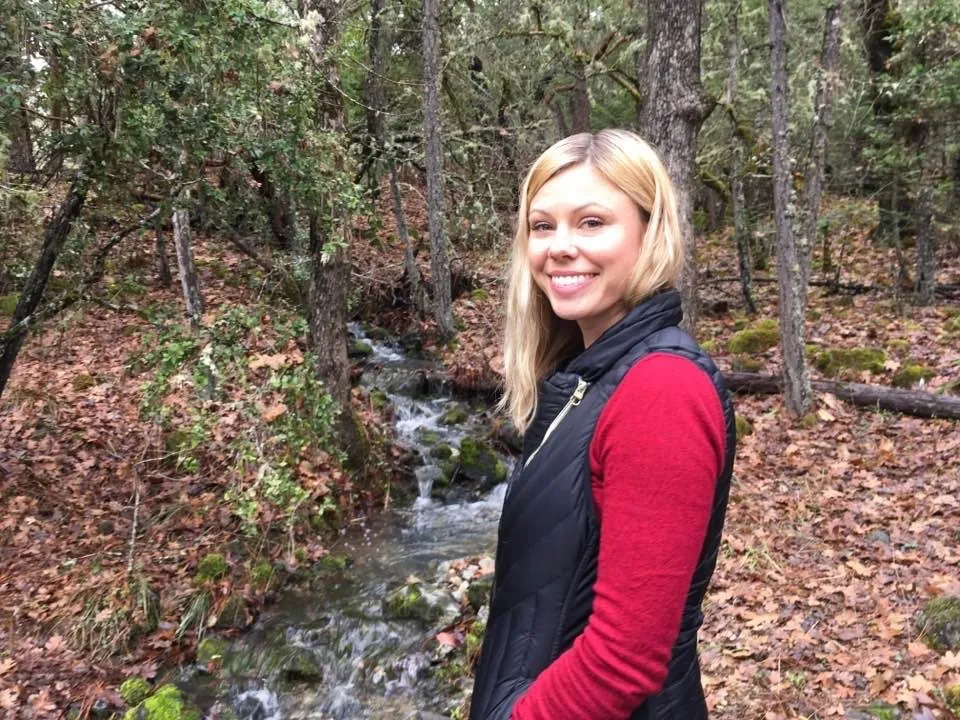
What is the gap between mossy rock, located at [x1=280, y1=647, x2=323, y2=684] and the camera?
5.96 meters

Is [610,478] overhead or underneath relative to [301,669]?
overhead

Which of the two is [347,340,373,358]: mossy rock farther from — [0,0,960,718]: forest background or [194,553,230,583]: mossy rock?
[194,553,230,583]: mossy rock

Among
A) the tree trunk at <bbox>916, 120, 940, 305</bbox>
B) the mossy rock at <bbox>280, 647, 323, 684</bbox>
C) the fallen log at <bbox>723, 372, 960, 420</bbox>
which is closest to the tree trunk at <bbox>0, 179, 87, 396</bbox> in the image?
the mossy rock at <bbox>280, 647, 323, 684</bbox>

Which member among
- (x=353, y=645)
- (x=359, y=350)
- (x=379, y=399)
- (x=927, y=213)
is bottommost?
(x=353, y=645)

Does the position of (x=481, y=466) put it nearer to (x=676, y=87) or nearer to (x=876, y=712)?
(x=676, y=87)

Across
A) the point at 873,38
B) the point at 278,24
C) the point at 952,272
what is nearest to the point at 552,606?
the point at 278,24

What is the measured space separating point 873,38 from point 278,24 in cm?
1333

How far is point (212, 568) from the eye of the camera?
6.85 metres

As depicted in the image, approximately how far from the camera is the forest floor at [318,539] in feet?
15.4

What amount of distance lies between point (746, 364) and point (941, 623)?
6205 millimetres

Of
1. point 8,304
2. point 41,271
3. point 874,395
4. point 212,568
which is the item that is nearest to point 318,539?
point 212,568

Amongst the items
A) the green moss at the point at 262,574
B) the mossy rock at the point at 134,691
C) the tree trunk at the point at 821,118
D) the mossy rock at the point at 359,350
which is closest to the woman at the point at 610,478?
the mossy rock at the point at 134,691

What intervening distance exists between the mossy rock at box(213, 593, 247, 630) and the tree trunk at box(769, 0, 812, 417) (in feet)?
22.1

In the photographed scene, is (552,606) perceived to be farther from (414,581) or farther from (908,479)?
(908,479)
